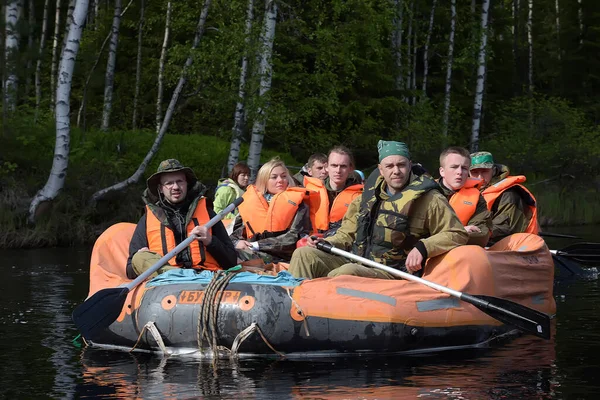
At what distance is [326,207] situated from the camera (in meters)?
9.41

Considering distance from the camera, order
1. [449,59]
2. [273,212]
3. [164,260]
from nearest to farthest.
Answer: [164,260], [273,212], [449,59]

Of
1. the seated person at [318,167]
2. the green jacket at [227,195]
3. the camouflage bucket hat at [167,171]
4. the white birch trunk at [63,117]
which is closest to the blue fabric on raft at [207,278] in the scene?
the camouflage bucket hat at [167,171]

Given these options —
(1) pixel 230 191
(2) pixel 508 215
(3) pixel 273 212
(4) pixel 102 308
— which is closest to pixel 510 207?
(2) pixel 508 215

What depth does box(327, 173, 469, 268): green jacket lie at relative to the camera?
750 centimetres

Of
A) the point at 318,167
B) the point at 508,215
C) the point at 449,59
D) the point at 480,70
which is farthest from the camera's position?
the point at 449,59

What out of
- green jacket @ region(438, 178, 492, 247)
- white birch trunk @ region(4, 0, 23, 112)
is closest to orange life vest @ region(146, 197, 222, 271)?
green jacket @ region(438, 178, 492, 247)

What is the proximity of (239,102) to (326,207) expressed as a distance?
8048 millimetres

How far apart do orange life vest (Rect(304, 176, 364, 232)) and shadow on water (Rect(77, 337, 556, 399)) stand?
7.53 ft

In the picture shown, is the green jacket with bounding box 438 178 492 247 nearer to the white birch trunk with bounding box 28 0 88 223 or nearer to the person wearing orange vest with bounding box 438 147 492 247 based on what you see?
the person wearing orange vest with bounding box 438 147 492 247

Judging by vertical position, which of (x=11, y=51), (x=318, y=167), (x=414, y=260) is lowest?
(x=414, y=260)

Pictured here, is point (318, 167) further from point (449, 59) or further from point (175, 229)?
point (449, 59)

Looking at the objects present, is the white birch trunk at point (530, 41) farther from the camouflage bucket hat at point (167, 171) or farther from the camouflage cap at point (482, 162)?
the camouflage bucket hat at point (167, 171)

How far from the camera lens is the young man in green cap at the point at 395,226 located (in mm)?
7520

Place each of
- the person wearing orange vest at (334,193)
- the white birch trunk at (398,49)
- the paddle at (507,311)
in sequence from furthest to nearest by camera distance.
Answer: the white birch trunk at (398,49)
the person wearing orange vest at (334,193)
the paddle at (507,311)
